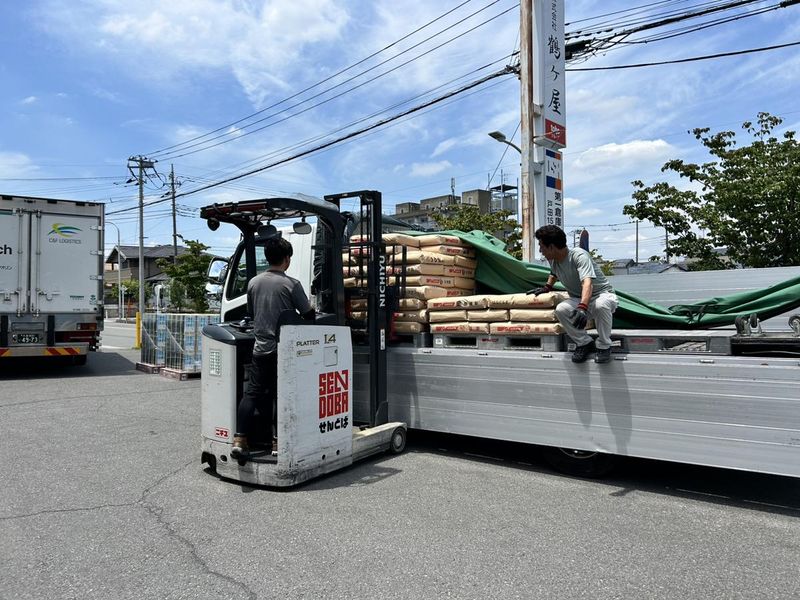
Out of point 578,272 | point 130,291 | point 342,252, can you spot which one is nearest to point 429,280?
point 342,252

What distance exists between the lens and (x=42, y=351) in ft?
40.8

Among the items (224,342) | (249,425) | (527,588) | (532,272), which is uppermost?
(532,272)

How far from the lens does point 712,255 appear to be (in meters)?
12.7

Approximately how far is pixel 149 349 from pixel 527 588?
503 inches

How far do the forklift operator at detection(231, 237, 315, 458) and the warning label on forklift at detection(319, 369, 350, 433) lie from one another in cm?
46

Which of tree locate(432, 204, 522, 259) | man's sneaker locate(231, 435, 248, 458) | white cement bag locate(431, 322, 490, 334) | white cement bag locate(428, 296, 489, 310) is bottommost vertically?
man's sneaker locate(231, 435, 248, 458)

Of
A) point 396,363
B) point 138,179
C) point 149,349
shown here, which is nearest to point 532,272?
point 396,363

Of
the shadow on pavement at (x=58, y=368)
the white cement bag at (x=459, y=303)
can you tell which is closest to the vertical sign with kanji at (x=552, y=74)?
the white cement bag at (x=459, y=303)

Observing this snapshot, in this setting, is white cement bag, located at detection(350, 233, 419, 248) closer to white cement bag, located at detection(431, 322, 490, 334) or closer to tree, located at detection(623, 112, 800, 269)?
white cement bag, located at detection(431, 322, 490, 334)

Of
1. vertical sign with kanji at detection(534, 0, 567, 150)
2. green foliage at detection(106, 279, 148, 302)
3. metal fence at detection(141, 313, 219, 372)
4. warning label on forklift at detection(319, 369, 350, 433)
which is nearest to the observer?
warning label on forklift at detection(319, 369, 350, 433)

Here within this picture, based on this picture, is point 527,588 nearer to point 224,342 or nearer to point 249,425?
point 249,425

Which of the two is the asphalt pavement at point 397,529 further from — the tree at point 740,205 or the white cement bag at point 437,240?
the tree at point 740,205

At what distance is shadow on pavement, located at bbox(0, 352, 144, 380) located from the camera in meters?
13.2

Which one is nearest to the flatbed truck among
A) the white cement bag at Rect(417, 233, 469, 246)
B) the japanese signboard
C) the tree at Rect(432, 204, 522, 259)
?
the white cement bag at Rect(417, 233, 469, 246)
